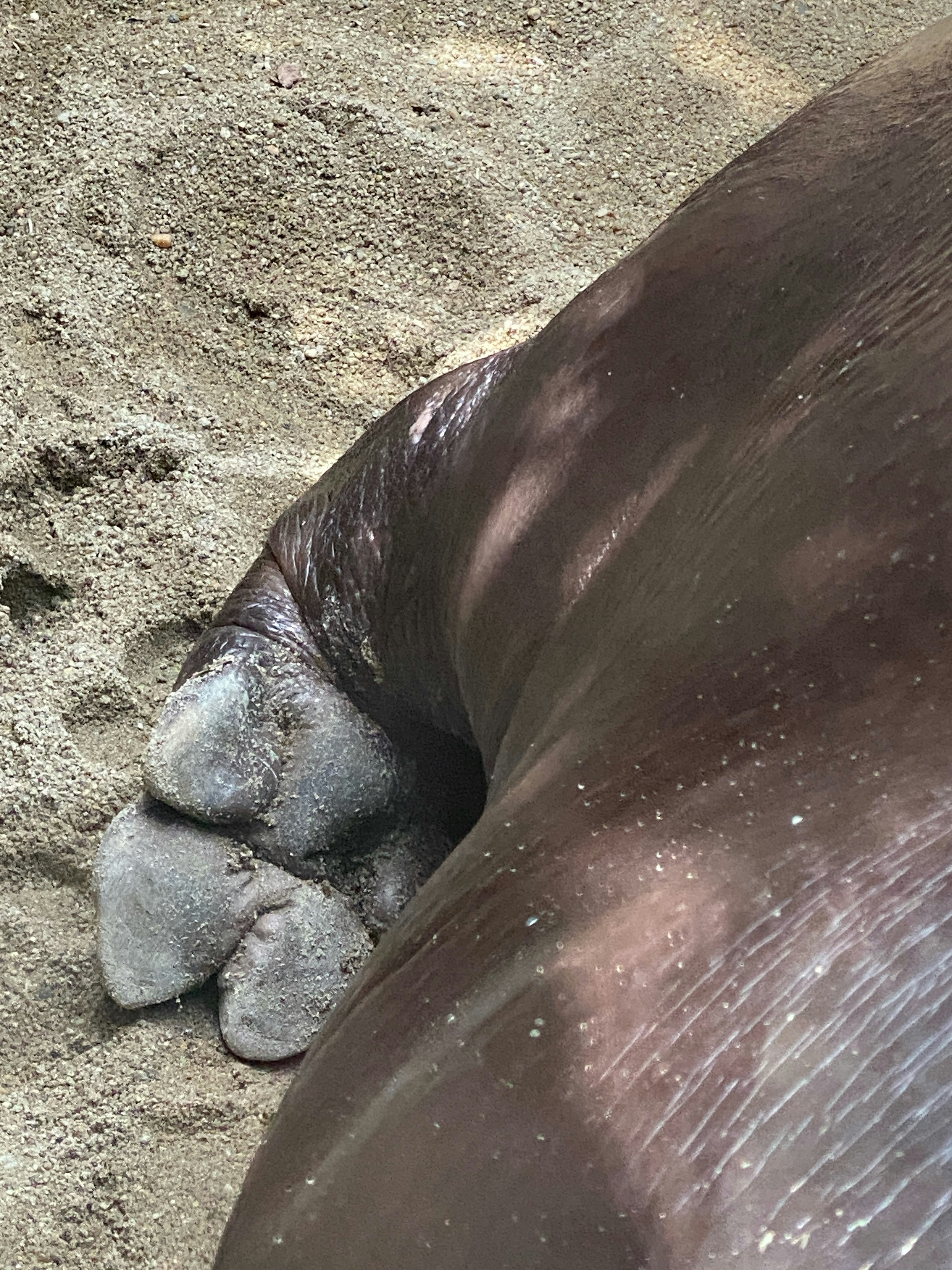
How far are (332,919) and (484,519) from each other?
40 centimetres

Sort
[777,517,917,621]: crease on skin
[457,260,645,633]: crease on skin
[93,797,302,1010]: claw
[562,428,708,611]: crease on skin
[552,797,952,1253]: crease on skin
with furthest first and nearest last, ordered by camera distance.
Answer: [93,797,302,1010]: claw → [457,260,645,633]: crease on skin → [562,428,708,611]: crease on skin → [777,517,917,621]: crease on skin → [552,797,952,1253]: crease on skin

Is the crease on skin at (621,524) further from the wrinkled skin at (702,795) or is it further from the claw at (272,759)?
the claw at (272,759)

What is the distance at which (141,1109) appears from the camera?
112 centimetres

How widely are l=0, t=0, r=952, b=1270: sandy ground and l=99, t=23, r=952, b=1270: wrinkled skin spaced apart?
423mm

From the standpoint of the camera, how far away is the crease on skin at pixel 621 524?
2.73 ft

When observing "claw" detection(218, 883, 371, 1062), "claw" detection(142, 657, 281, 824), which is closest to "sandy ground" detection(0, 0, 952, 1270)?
"claw" detection(218, 883, 371, 1062)

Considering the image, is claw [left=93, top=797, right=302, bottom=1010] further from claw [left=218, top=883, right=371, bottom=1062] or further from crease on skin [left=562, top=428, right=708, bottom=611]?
crease on skin [left=562, top=428, right=708, bottom=611]

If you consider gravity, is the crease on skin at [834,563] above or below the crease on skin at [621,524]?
above

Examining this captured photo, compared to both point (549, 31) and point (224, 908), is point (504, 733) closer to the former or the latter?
point (224, 908)

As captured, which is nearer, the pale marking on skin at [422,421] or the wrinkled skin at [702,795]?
the wrinkled skin at [702,795]

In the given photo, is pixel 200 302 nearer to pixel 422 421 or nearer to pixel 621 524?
pixel 422 421

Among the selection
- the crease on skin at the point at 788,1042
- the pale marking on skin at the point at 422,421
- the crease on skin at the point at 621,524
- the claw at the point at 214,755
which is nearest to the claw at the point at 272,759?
the claw at the point at 214,755

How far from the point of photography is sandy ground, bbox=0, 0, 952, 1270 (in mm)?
1148

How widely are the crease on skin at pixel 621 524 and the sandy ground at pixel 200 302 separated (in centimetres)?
56
